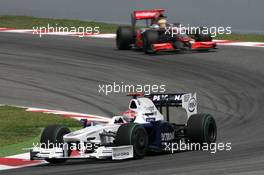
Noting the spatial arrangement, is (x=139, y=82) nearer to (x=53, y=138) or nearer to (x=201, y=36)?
(x=201, y=36)

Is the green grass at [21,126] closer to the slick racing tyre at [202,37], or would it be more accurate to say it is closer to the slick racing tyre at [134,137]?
the slick racing tyre at [134,137]

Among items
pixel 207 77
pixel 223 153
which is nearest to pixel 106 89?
pixel 207 77

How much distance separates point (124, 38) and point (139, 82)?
5.43 m

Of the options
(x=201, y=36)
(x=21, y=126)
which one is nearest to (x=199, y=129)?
(x=21, y=126)

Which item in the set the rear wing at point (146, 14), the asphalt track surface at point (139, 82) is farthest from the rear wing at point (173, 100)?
the rear wing at point (146, 14)

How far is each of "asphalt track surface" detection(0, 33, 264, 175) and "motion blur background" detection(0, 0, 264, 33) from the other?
1058 mm

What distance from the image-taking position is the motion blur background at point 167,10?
26.5 meters

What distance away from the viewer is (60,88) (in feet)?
67.9

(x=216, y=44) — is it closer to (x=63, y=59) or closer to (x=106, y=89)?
(x=63, y=59)

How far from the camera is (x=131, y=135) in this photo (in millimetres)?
12312

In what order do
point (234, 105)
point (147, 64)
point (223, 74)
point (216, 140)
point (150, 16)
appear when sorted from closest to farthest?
point (216, 140)
point (234, 105)
point (223, 74)
point (147, 64)
point (150, 16)

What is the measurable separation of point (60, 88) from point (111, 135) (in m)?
8.28

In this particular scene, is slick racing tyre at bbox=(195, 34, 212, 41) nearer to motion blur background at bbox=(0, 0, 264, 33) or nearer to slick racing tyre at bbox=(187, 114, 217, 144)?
motion blur background at bbox=(0, 0, 264, 33)

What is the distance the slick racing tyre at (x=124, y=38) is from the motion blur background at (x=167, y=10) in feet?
7.82
